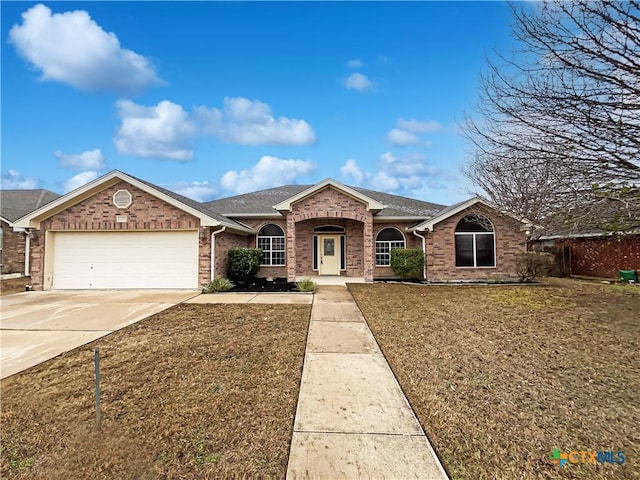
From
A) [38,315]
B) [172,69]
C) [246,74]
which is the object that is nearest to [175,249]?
[38,315]

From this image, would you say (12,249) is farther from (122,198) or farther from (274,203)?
(274,203)

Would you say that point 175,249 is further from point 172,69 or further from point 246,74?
point 246,74

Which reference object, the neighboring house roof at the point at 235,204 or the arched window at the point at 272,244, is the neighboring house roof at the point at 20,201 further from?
the arched window at the point at 272,244

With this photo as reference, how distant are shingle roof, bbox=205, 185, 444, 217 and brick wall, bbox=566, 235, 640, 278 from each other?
338 inches

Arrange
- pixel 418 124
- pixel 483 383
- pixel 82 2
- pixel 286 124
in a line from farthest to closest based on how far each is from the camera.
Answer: pixel 286 124, pixel 418 124, pixel 82 2, pixel 483 383

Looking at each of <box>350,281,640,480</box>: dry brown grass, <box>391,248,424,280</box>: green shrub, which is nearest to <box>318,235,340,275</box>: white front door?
<box>391,248,424,280</box>: green shrub

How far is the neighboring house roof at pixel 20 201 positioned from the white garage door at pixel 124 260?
905cm

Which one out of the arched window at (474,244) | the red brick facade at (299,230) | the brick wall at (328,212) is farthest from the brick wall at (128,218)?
the arched window at (474,244)

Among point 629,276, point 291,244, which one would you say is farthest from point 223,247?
point 629,276

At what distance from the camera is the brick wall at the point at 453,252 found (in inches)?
575

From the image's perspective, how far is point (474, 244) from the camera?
1471 centimetres

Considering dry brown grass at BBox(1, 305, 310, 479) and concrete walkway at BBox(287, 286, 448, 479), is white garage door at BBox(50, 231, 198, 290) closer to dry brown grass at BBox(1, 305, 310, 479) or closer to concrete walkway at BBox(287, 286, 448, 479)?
dry brown grass at BBox(1, 305, 310, 479)

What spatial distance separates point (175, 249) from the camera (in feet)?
41.4

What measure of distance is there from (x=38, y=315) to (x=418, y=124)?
74.0ft
